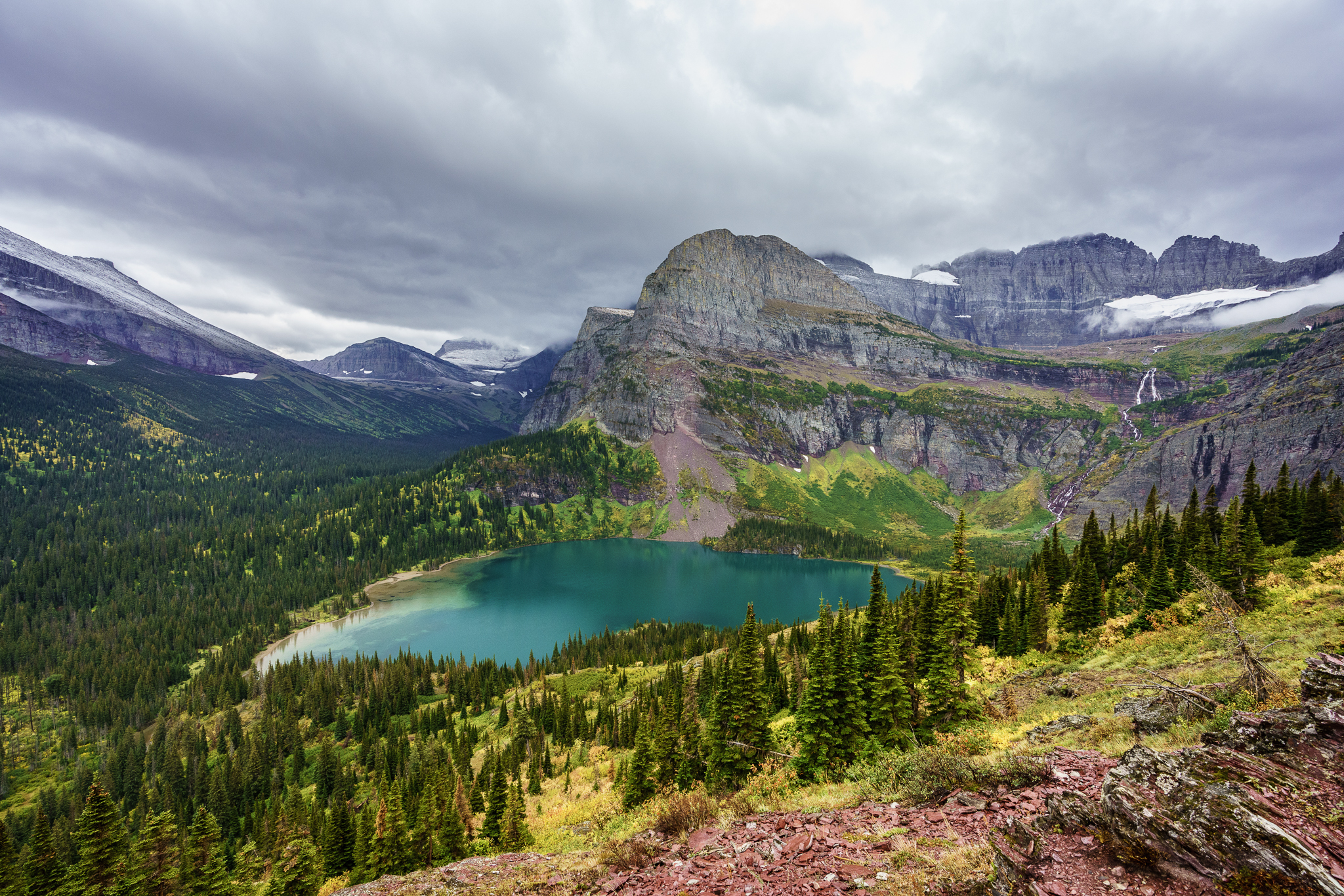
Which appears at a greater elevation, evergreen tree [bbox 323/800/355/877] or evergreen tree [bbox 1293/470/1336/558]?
evergreen tree [bbox 1293/470/1336/558]

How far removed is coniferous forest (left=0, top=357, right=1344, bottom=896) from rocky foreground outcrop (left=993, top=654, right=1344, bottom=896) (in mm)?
13988

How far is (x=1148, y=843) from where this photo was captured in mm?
7520

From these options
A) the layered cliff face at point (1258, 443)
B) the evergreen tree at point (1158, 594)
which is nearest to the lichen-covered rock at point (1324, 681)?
the evergreen tree at point (1158, 594)

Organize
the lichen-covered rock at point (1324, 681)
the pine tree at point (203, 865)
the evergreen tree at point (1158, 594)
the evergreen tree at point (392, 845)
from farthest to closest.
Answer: the pine tree at point (203, 865)
the evergreen tree at point (392, 845)
the evergreen tree at point (1158, 594)
the lichen-covered rock at point (1324, 681)

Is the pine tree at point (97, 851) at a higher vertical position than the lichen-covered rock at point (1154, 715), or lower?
lower

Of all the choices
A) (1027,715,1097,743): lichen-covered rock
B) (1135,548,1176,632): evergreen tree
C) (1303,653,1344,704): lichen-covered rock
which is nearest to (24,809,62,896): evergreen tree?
(1027,715,1097,743): lichen-covered rock

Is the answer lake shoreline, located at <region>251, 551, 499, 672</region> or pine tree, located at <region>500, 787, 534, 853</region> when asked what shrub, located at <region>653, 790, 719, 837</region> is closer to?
pine tree, located at <region>500, 787, 534, 853</region>

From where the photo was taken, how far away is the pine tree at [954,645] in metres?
26.4

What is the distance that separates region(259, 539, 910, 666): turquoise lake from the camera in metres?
109

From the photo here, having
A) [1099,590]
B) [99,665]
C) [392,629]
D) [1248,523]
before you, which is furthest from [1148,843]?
[99,665]

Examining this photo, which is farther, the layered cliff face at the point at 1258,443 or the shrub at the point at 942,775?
the layered cliff face at the point at 1258,443

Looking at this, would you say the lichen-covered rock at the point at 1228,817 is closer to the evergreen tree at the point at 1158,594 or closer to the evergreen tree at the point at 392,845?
the evergreen tree at the point at 1158,594

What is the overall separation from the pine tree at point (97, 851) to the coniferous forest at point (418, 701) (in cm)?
15

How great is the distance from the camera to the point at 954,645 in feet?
96.3
